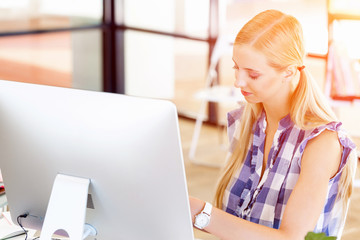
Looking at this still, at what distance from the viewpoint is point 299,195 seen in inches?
71.9

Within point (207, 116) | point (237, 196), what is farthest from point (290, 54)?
point (207, 116)

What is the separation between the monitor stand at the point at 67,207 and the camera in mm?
1614

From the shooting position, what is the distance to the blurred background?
16.3 feet

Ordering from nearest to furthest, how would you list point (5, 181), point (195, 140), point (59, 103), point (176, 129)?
point (176, 129), point (59, 103), point (5, 181), point (195, 140)

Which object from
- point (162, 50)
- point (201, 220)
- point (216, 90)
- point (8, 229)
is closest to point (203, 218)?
point (201, 220)

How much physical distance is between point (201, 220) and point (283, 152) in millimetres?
395

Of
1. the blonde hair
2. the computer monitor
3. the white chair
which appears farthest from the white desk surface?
the white chair

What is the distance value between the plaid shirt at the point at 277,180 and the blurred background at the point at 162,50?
7.47ft

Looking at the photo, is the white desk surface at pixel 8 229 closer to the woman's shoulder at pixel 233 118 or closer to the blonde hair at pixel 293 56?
the woman's shoulder at pixel 233 118

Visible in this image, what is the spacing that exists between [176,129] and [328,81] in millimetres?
3000

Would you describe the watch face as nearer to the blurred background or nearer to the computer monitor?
the computer monitor

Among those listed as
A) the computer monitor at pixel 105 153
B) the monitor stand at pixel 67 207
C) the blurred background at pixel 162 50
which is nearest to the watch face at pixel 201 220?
the computer monitor at pixel 105 153

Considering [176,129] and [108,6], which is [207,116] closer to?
[108,6]

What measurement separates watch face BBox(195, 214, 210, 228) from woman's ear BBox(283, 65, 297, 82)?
0.47 metres
